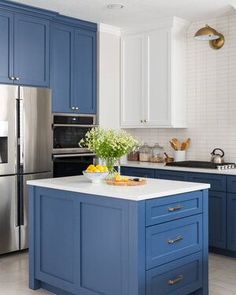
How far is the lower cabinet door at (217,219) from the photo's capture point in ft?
15.0

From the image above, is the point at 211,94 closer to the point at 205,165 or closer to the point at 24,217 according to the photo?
the point at 205,165

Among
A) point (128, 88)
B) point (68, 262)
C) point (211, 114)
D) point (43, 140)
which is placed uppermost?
point (128, 88)

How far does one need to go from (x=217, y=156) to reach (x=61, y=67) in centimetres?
208

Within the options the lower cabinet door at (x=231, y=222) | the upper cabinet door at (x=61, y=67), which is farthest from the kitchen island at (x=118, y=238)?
the upper cabinet door at (x=61, y=67)

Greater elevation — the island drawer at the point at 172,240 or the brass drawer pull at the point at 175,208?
the brass drawer pull at the point at 175,208

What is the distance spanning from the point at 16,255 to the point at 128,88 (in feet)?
8.30

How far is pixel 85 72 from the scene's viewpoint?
5438mm

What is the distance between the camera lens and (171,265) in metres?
3.04

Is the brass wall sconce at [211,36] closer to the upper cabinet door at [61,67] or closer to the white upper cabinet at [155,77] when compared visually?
the white upper cabinet at [155,77]

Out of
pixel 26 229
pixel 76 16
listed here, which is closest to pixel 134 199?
pixel 26 229

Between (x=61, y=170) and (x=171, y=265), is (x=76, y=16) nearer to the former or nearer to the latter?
(x=61, y=170)

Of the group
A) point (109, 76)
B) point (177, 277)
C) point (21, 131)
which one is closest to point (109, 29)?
point (109, 76)

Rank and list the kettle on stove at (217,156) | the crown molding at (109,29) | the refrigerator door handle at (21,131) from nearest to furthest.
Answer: the refrigerator door handle at (21,131) < the kettle on stove at (217,156) < the crown molding at (109,29)

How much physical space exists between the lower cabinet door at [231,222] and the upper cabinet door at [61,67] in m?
2.14
